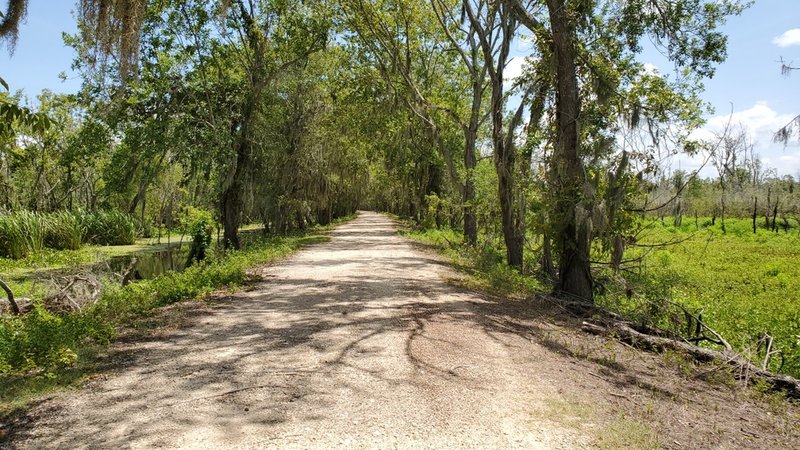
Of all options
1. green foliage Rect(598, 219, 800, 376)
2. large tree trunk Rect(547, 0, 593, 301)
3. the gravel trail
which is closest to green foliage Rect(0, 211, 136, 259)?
the gravel trail

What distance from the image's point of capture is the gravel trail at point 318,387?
3969 millimetres

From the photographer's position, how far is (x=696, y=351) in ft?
23.6

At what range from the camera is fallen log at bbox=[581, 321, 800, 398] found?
6230 mm

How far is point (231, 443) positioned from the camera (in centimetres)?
380

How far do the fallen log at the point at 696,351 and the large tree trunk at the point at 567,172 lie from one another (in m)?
1.49

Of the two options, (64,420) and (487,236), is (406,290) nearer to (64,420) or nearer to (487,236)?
(64,420)

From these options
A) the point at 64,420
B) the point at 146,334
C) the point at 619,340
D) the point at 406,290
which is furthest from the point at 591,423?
the point at 406,290

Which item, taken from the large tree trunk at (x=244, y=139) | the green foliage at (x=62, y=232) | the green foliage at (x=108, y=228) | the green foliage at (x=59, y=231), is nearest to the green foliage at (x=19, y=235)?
the green foliage at (x=59, y=231)

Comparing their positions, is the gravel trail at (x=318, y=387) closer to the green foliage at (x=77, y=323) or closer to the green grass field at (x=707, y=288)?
the green foliage at (x=77, y=323)

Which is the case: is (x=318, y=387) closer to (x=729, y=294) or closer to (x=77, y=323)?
(x=77, y=323)

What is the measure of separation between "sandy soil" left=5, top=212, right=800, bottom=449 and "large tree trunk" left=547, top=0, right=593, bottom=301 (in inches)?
74.1

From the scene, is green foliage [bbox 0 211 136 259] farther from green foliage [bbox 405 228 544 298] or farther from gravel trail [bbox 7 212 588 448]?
green foliage [bbox 405 228 544 298]

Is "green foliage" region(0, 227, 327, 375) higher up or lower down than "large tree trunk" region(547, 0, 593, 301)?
lower down

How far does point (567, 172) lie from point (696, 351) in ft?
12.6
